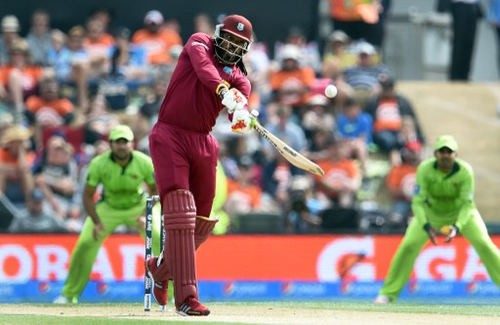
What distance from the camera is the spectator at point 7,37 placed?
2152 cm

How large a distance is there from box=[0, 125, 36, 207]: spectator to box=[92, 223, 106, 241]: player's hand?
3100mm

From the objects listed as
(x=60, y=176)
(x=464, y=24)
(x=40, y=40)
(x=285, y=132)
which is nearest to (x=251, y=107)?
(x=285, y=132)

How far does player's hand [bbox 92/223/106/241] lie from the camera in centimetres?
1661

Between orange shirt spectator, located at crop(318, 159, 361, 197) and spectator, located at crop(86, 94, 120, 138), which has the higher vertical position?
spectator, located at crop(86, 94, 120, 138)

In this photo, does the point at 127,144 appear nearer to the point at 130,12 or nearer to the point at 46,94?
the point at 46,94

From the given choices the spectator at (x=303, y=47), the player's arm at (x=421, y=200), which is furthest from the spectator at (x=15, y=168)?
the player's arm at (x=421, y=200)

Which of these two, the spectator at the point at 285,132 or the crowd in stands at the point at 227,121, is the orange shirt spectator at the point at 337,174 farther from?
the spectator at the point at 285,132

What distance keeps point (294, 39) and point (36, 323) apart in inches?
471

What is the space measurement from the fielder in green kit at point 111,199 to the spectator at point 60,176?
2.72 m

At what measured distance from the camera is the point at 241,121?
434 inches

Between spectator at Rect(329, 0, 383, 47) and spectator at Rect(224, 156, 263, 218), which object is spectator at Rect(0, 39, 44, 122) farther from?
spectator at Rect(329, 0, 383, 47)

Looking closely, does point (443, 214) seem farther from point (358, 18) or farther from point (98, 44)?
point (98, 44)

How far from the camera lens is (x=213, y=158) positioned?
38.7 ft

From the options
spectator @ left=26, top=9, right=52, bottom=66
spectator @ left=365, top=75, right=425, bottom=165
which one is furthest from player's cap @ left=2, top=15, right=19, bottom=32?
spectator @ left=365, top=75, right=425, bottom=165
